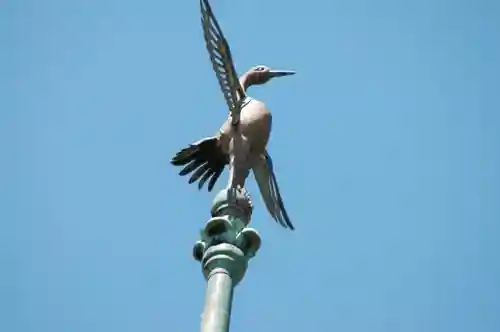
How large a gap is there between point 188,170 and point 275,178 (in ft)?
4.34

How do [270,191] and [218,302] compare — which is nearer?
[218,302]

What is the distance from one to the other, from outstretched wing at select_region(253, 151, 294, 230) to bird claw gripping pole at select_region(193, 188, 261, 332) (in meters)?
1.32

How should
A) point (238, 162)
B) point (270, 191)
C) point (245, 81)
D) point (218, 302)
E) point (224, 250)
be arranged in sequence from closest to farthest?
point (218, 302) < point (224, 250) < point (238, 162) < point (270, 191) < point (245, 81)

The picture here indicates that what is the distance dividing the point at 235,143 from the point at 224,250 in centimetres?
193

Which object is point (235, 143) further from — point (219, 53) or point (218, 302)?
point (218, 302)

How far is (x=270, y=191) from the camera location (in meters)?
14.0

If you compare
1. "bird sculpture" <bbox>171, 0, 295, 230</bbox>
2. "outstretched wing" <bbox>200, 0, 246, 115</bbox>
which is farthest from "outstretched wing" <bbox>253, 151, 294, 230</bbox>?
"outstretched wing" <bbox>200, 0, 246, 115</bbox>

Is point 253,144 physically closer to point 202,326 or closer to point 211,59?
point 211,59

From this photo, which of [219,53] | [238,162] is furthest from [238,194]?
[219,53]

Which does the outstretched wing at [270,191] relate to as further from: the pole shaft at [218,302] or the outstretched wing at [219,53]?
the pole shaft at [218,302]

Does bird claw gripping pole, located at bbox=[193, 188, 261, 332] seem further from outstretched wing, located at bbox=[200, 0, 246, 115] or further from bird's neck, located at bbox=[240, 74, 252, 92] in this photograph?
bird's neck, located at bbox=[240, 74, 252, 92]

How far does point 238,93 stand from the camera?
45.6 ft

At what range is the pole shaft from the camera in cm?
1093

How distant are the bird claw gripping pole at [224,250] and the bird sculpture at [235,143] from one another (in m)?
0.33
